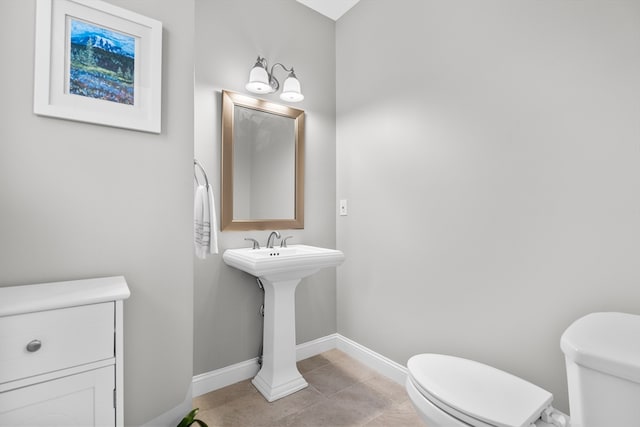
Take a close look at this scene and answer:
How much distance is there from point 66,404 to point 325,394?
136 cm

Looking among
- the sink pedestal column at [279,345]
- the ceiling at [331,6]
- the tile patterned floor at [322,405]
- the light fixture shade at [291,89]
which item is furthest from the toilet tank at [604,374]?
the ceiling at [331,6]

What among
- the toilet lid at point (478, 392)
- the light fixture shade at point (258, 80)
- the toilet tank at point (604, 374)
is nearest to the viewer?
the toilet tank at point (604, 374)

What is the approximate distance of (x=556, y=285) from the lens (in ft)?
4.15

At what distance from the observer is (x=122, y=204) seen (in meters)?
1.18

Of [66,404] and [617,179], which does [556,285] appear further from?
[66,404]

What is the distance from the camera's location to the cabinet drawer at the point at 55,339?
79 centimetres

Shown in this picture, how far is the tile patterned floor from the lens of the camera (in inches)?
61.8

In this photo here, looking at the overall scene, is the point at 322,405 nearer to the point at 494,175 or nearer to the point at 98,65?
the point at 494,175

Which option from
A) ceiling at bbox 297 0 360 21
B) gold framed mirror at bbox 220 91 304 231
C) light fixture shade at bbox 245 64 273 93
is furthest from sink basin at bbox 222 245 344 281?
ceiling at bbox 297 0 360 21

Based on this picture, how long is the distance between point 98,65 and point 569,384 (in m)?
1.95

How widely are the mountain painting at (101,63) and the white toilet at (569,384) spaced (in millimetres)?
1697

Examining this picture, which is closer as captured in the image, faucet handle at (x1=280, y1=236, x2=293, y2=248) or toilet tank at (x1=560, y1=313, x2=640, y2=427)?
toilet tank at (x1=560, y1=313, x2=640, y2=427)

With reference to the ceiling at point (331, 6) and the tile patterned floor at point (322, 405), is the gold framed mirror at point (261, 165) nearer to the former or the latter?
the ceiling at point (331, 6)

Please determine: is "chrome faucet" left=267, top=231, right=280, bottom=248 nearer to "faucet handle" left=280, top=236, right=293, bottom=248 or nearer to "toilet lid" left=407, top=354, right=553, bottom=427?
"faucet handle" left=280, top=236, right=293, bottom=248
